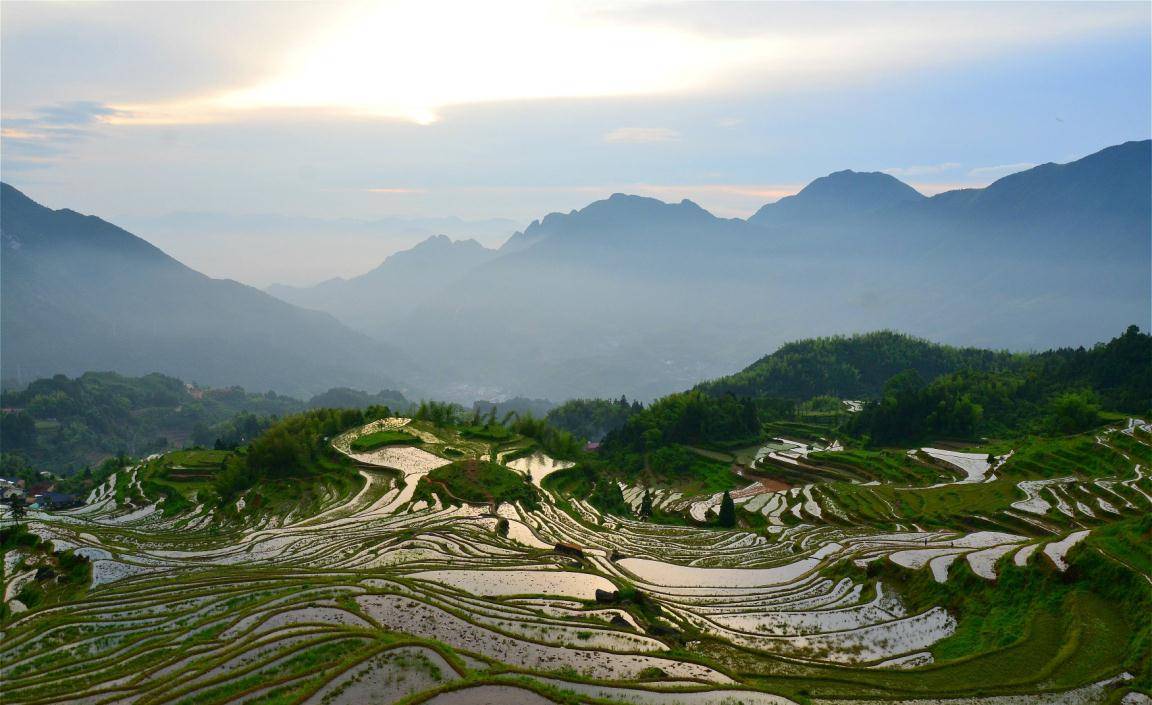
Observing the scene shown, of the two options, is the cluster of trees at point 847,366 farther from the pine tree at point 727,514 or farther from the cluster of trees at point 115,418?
the cluster of trees at point 115,418

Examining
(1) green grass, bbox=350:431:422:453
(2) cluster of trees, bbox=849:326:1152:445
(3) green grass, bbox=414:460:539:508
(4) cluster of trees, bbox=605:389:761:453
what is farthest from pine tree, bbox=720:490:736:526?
(2) cluster of trees, bbox=849:326:1152:445

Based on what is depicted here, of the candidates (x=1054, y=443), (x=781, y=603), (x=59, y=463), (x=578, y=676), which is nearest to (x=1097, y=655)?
(x=781, y=603)

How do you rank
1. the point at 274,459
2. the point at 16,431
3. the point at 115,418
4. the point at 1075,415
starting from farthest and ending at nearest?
the point at 115,418 < the point at 16,431 < the point at 1075,415 < the point at 274,459

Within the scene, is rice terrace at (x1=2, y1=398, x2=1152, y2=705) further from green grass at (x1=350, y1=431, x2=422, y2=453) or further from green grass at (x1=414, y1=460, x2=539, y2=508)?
green grass at (x1=350, y1=431, x2=422, y2=453)

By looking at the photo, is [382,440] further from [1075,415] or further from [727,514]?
[1075,415]

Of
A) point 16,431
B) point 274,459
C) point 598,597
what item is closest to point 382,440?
point 274,459

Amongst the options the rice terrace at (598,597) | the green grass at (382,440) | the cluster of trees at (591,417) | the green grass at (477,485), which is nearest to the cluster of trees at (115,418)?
the cluster of trees at (591,417)
